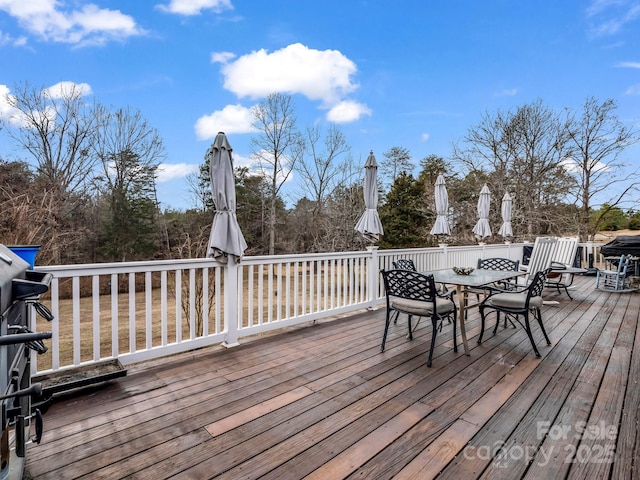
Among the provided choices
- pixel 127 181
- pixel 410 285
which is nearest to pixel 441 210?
pixel 410 285

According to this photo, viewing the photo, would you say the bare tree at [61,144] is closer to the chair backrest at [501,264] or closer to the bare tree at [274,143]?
the bare tree at [274,143]

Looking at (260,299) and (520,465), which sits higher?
(260,299)

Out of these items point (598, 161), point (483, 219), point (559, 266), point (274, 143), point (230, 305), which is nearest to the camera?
point (230, 305)

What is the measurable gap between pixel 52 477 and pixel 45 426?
0.57 m

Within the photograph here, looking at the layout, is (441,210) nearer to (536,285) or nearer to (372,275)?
(372,275)

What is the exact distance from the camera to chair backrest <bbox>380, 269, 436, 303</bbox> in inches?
123

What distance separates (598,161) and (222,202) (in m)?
16.2

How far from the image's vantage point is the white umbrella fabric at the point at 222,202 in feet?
11.2

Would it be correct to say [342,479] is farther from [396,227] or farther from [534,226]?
[534,226]

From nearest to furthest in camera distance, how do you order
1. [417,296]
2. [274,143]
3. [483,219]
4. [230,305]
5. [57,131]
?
[417,296]
[230,305]
[483,219]
[57,131]
[274,143]

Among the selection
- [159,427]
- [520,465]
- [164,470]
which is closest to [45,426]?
[159,427]

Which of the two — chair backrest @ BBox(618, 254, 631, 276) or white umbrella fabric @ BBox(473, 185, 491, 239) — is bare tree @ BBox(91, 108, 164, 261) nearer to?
white umbrella fabric @ BBox(473, 185, 491, 239)

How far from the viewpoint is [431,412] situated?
88.0 inches

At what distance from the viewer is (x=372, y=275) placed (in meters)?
5.16
